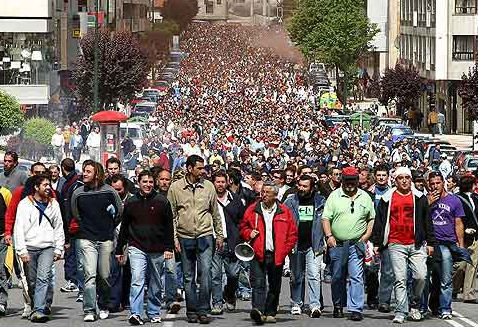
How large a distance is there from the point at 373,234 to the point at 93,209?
10.0ft

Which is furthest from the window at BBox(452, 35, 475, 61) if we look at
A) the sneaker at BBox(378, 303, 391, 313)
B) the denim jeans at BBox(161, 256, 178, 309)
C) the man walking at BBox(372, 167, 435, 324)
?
the man walking at BBox(372, 167, 435, 324)

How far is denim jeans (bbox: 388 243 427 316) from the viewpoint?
17766mm

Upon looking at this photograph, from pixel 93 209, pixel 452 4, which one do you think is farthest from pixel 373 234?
pixel 452 4

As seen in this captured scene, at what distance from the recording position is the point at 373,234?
18.0m

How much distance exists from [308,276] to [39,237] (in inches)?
121

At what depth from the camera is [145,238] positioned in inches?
684

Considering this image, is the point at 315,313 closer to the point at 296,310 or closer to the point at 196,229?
the point at 296,310

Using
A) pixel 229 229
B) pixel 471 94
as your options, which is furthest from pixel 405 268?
pixel 471 94

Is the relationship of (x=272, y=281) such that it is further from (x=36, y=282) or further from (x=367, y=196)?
(x=36, y=282)

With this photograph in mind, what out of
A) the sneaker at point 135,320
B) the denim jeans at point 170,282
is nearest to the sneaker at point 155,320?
the sneaker at point 135,320

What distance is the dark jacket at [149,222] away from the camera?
56.7 feet

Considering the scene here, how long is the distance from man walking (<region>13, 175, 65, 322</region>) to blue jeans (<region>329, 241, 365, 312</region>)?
3.01 m

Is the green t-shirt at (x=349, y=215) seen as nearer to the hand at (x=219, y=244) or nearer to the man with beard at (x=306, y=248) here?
the man with beard at (x=306, y=248)

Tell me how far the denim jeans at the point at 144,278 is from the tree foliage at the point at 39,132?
40.5m
